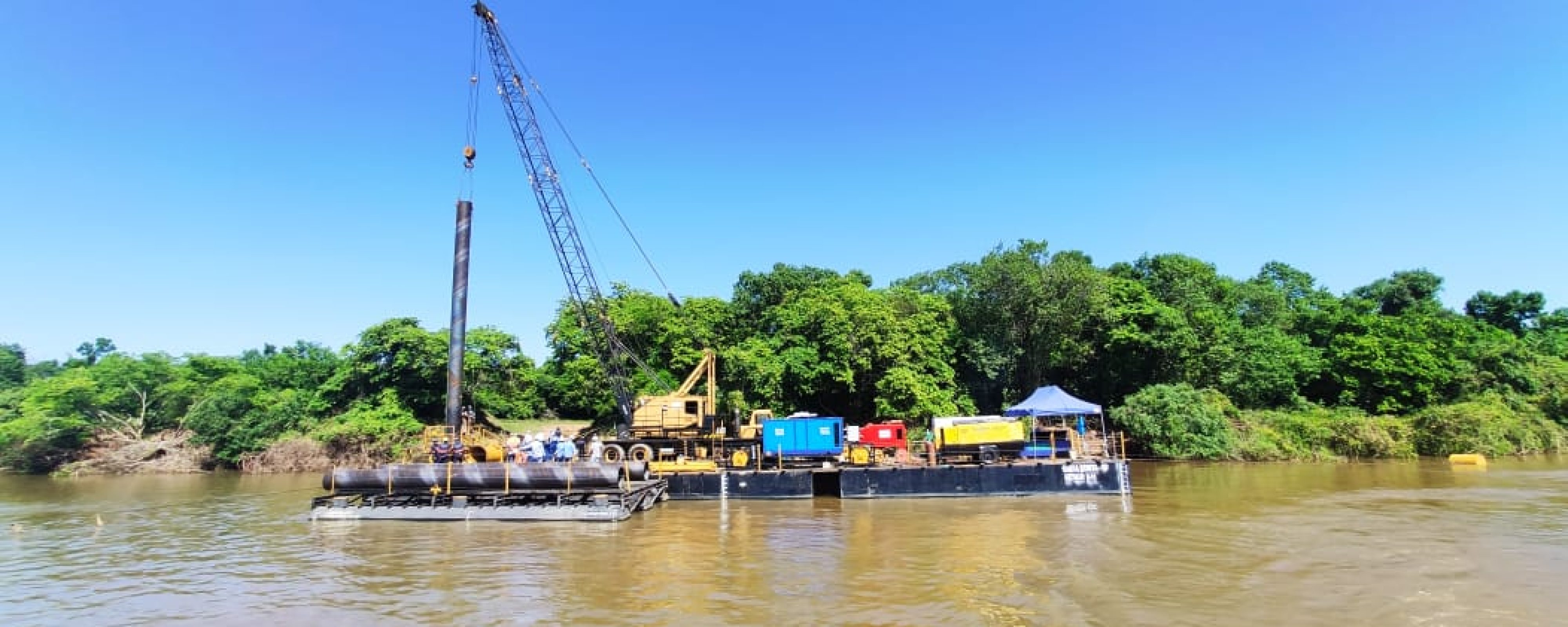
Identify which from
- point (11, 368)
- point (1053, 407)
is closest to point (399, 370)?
point (1053, 407)

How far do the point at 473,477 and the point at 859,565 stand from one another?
1469cm

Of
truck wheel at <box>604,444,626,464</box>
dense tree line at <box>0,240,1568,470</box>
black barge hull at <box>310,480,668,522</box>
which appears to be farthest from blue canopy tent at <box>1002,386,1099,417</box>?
truck wheel at <box>604,444,626,464</box>

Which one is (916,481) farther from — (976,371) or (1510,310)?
(1510,310)

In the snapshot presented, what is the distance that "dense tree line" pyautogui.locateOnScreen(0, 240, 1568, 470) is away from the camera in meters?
44.4

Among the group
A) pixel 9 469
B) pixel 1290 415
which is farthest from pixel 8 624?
pixel 9 469

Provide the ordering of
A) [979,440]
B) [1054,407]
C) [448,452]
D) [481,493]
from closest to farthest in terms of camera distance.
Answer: [481,493]
[979,440]
[448,452]
[1054,407]

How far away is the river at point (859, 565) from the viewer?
43.0 ft

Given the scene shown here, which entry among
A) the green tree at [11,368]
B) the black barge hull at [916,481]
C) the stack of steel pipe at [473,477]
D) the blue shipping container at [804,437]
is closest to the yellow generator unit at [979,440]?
the black barge hull at [916,481]

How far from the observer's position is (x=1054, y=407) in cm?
3030

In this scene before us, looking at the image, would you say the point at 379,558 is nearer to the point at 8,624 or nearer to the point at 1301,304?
the point at 8,624

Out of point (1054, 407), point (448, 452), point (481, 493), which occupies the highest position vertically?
point (1054, 407)

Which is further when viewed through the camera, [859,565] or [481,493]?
[481,493]

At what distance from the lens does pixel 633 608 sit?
1360cm

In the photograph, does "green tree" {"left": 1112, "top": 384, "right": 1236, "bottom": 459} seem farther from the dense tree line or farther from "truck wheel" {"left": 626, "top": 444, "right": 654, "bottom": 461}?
"truck wheel" {"left": 626, "top": 444, "right": 654, "bottom": 461}
